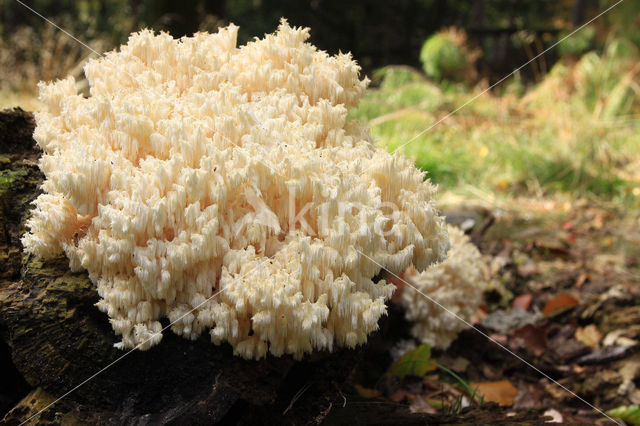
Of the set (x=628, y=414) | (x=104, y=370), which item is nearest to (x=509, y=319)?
(x=628, y=414)

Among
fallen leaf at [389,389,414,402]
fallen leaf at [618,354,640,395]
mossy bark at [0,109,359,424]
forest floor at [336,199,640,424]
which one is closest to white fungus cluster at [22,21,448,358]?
mossy bark at [0,109,359,424]

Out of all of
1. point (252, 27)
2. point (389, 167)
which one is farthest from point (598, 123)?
point (252, 27)

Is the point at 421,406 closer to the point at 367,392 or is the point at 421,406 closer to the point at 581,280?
the point at 367,392

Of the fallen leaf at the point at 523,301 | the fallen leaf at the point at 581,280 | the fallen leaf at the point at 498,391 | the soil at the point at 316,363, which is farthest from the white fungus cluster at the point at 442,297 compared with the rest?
the fallen leaf at the point at 581,280

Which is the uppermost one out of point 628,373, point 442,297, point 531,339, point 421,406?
point 442,297

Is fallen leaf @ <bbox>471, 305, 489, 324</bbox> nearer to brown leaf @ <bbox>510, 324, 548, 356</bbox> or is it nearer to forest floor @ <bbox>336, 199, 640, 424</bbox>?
forest floor @ <bbox>336, 199, 640, 424</bbox>

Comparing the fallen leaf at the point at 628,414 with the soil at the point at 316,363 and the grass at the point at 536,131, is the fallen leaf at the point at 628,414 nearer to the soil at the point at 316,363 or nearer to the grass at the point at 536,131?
the soil at the point at 316,363

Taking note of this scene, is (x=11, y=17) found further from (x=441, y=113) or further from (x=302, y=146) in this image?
(x=302, y=146)
